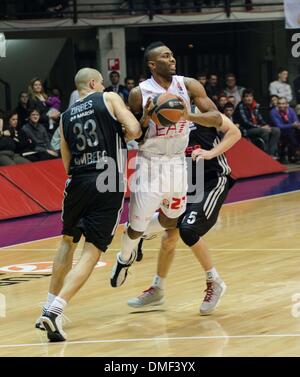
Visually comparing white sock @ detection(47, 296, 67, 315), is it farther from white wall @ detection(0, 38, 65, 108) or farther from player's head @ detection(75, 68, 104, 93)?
white wall @ detection(0, 38, 65, 108)

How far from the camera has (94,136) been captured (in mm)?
7918

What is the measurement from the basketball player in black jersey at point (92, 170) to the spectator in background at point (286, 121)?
13.6m

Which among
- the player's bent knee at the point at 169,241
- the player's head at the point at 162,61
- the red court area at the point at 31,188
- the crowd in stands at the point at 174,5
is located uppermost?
the crowd in stands at the point at 174,5

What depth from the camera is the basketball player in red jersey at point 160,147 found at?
8.31m

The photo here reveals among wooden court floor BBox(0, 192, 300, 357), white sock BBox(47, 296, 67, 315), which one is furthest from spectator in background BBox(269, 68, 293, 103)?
white sock BBox(47, 296, 67, 315)

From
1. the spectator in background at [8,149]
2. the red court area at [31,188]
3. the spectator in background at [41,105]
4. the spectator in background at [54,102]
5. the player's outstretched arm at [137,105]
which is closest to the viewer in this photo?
the player's outstretched arm at [137,105]

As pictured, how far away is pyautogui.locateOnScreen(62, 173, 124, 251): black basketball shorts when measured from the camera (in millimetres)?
7859

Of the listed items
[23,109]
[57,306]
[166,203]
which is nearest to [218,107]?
[23,109]

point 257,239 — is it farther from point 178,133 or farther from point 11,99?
point 11,99

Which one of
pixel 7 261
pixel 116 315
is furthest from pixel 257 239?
pixel 116 315

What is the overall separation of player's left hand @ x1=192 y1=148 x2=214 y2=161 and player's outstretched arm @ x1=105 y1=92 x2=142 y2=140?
24.9 inches

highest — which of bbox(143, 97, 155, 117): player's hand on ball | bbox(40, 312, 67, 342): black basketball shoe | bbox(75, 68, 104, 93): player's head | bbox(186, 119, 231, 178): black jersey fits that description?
bbox(75, 68, 104, 93): player's head

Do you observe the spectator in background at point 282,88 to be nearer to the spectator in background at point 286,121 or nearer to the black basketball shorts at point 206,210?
the spectator in background at point 286,121

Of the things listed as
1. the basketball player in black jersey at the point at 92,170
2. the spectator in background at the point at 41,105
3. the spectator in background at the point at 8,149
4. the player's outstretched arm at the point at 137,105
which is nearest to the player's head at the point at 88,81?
the basketball player in black jersey at the point at 92,170
